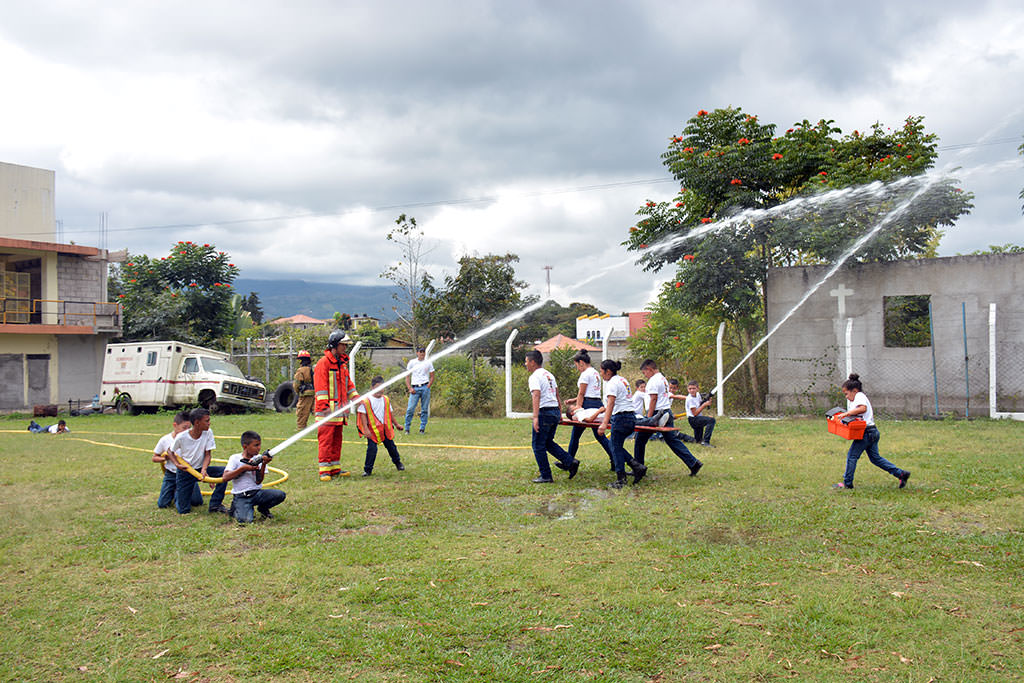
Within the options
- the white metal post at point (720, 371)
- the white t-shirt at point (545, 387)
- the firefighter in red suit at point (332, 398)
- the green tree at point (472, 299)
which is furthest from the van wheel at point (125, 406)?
the white t-shirt at point (545, 387)

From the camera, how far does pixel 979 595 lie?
16.9 feet

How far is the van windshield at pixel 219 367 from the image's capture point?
79.2 feet

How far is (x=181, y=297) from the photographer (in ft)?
96.1

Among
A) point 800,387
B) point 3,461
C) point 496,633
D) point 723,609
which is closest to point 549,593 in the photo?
point 496,633

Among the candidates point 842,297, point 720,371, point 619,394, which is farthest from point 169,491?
point 842,297

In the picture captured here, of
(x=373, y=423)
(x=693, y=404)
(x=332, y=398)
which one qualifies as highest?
(x=332, y=398)

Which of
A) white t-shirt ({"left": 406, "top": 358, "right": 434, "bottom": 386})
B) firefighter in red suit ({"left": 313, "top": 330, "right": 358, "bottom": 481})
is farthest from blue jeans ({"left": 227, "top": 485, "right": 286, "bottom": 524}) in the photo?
white t-shirt ({"left": 406, "top": 358, "right": 434, "bottom": 386})

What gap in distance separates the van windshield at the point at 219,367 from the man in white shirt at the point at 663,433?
17350mm

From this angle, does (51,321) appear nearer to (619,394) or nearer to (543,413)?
(543,413)

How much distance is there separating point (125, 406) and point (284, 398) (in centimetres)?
548

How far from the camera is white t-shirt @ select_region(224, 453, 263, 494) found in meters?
7.79

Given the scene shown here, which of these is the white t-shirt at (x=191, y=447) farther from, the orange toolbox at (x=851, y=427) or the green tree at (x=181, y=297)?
the green tree at (x=181, y=297)

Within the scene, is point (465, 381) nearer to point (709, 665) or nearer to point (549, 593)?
point (549, 593)

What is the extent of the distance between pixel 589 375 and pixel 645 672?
21.8 feet
